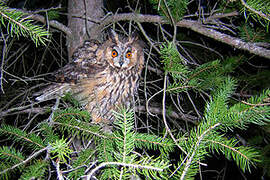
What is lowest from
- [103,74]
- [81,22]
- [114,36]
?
[103,74]

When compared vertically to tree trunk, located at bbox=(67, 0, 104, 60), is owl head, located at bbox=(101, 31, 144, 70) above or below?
below

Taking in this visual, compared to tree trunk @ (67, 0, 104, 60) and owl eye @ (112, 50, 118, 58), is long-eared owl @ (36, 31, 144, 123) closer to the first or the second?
owl eye @ (112, 50, 118, 58)

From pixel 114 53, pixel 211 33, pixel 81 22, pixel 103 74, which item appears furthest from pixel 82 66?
pixel 211 33

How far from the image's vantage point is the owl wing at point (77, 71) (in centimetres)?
189

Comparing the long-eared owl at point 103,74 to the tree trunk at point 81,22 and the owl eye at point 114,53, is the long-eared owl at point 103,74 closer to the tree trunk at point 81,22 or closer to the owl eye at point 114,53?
the owl eye at point 114,53

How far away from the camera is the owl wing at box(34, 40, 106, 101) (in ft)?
6.19

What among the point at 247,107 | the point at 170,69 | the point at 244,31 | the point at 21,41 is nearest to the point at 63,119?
the point at 170,69

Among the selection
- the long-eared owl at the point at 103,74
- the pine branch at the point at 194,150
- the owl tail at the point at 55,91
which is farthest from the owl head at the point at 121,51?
the pine branch at the point at 194,150

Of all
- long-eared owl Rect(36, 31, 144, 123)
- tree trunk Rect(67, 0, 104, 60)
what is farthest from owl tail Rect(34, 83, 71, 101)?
tree trunk Rect(67, 0, 104, 60)

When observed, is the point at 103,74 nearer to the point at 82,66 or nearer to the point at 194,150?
the point at 82,66

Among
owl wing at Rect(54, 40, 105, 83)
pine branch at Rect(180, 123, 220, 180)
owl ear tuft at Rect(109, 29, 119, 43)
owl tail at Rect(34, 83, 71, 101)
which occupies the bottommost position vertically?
owl tail at Rect(34, 83, 71, 101)

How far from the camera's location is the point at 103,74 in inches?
73.8

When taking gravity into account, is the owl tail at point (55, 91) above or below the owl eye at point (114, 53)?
below

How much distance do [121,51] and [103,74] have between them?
0.90 feet
